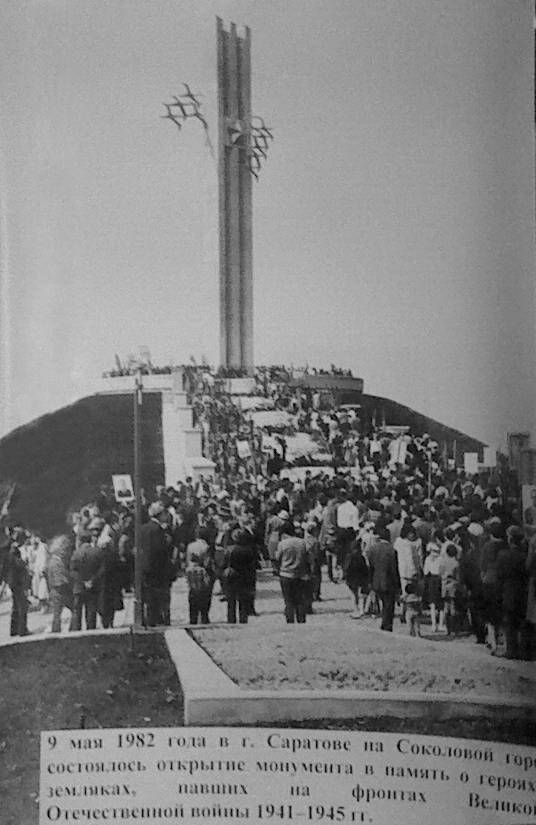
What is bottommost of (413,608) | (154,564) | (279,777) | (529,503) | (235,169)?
(279,777)

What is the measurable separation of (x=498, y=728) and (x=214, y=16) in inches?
69.4

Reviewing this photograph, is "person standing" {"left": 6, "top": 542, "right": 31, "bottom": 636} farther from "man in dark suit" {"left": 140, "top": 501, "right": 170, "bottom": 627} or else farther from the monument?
the monument

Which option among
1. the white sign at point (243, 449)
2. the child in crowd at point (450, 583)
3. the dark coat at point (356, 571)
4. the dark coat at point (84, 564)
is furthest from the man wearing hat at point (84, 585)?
the child in crowd at point (450, 583)

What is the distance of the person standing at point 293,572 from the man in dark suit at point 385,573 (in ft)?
0.52

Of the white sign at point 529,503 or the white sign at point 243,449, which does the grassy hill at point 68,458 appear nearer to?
the white sign at point 243,449

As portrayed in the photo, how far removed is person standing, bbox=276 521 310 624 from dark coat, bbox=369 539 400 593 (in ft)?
0.50

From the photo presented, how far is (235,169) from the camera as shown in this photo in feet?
7.16

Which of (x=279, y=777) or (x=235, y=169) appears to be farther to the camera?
(x=235, y=169)

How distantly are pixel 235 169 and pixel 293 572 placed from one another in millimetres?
952

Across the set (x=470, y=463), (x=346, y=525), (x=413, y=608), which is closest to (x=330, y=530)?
(x=346, y=525)

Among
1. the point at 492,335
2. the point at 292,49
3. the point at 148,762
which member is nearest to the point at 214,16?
the point at 292,49

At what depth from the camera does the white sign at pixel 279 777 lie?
81.0 inches

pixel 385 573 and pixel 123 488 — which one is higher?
pixel 123 488

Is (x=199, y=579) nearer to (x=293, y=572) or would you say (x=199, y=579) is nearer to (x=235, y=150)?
(x=293, y=572)
